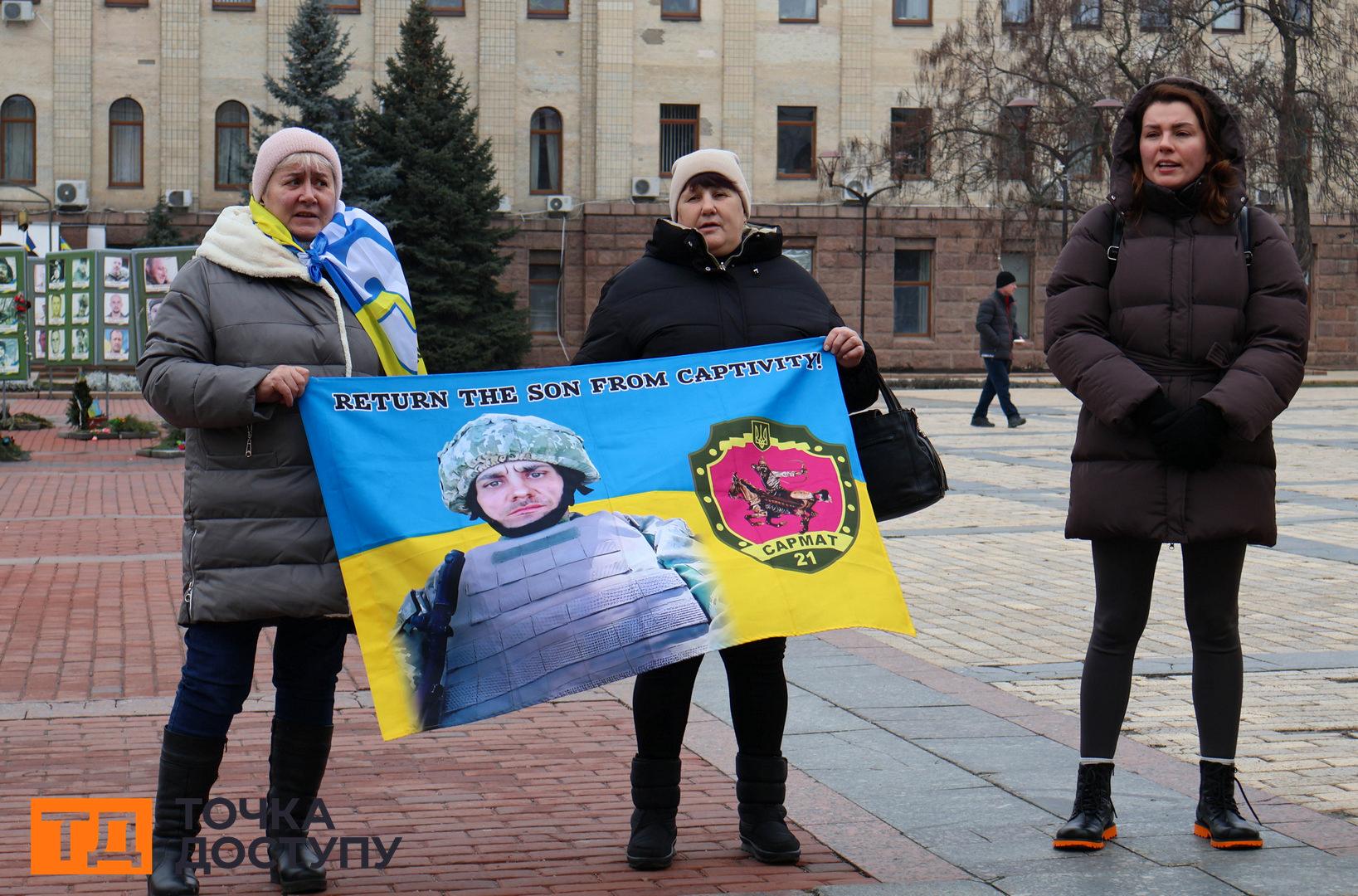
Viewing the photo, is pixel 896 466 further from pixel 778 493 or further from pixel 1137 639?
pixel 1137 639

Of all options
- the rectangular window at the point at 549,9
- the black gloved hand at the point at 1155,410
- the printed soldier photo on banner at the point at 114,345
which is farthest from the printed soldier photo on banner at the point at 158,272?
the rectangular window at the point at 549,9

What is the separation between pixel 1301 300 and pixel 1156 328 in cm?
45

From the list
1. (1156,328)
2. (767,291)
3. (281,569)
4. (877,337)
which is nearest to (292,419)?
(281,569)

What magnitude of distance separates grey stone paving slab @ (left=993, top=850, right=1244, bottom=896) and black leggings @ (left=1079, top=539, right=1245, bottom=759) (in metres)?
0.43

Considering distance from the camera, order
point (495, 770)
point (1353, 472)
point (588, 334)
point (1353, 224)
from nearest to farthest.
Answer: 1. point (588, 334)
2. point (495, 770)
3. point (1353, 472)
4. point (1353, 224)

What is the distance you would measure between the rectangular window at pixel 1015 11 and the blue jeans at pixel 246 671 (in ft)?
136

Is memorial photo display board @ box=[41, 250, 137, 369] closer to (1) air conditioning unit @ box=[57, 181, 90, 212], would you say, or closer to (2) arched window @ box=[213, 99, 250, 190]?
(1) air conditioning unit @ box=[57, 181, 90, 212]

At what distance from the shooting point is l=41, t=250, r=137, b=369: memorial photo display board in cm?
2344

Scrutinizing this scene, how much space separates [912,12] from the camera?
1778 inches

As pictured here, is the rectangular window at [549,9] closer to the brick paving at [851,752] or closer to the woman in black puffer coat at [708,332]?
the brick paving at [851,752]

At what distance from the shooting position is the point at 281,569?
438 cm

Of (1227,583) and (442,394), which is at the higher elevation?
(442,394)

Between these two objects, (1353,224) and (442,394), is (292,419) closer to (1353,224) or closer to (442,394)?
(442,394)

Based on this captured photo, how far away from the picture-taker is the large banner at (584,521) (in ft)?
14.7
